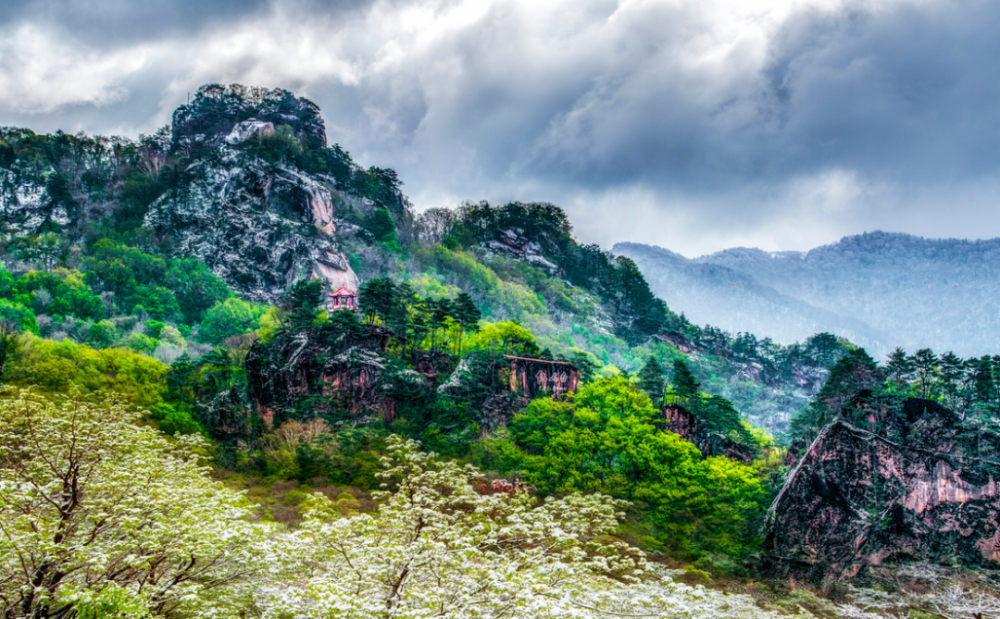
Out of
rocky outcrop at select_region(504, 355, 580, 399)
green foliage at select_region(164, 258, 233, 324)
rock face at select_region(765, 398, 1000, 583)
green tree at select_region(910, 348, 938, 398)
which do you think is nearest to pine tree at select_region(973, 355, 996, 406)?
green tree at select_region(910, 348, 938, 398)

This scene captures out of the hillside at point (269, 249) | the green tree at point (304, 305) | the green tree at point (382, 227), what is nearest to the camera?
the green tree at point (304, 305)

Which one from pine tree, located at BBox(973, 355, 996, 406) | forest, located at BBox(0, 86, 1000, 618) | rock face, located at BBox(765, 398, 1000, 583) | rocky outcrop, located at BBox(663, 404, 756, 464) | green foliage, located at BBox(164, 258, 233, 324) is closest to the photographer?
forest, located at BBox(0, 86, 1000, 618)

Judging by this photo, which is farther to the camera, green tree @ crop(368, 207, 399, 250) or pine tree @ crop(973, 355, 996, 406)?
green tree @ crop(368, 207, 399, 250)

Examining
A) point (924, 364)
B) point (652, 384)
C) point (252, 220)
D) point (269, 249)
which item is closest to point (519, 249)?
point (269, 249)

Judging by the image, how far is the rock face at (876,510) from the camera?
27.2 m

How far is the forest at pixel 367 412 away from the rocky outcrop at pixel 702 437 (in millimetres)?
288

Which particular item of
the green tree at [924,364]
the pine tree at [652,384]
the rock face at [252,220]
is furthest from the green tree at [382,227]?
the green tree at [924,364]

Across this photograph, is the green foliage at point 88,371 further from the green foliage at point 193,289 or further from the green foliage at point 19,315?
the green foliage at point 193,289

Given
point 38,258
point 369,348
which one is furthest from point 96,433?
point 38,258

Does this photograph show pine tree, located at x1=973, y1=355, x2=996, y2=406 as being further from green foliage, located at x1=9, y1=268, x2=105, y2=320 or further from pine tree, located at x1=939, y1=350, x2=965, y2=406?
green foliage, located at x1=9, y1=268, x2=105, y2=320

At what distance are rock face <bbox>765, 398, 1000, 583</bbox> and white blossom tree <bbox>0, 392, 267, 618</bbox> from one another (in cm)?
2556

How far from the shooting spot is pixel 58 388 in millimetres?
35906

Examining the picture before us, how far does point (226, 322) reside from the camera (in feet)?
211

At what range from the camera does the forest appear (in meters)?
12.0
